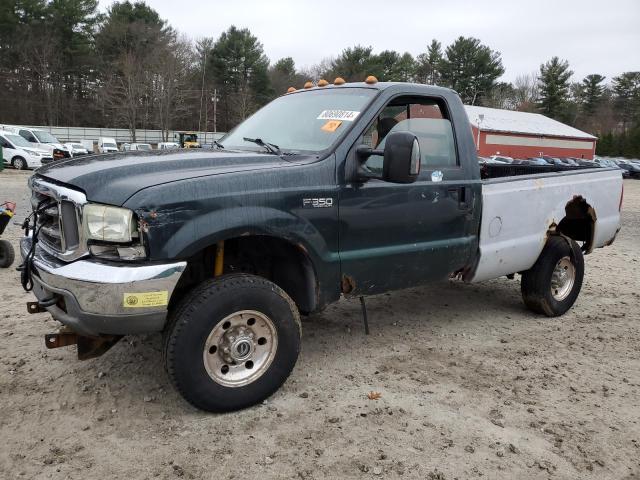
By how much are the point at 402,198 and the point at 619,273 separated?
5087 millimetres

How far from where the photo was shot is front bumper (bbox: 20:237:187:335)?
2.78m

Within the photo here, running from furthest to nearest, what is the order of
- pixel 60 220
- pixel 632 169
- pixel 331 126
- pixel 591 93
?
1. pixel 591 93
2. pixel 632 169
3. pixel 331 126
4. pixel 60 220

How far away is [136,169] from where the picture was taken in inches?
120

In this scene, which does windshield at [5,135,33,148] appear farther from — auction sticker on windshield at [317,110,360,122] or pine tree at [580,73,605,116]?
pine tree at [580,73,605,116]

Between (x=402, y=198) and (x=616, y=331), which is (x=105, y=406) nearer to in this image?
(x=402, y=198)

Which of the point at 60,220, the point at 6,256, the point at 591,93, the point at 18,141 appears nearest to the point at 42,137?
the point at 18,141

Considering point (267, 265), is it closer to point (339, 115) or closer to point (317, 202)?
point (317, 202)

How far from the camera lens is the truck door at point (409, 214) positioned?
12.0 ft

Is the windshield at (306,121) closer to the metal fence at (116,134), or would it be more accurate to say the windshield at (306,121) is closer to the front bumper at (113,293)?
the front bumper at (113,293)

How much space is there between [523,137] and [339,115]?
51.1 metres

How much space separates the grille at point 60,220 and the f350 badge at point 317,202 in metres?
1.27

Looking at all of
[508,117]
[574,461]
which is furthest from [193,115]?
[574,461]

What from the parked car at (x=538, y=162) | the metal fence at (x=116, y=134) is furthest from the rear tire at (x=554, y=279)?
the metal fence at (x=116, y=134)

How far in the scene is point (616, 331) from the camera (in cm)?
502
